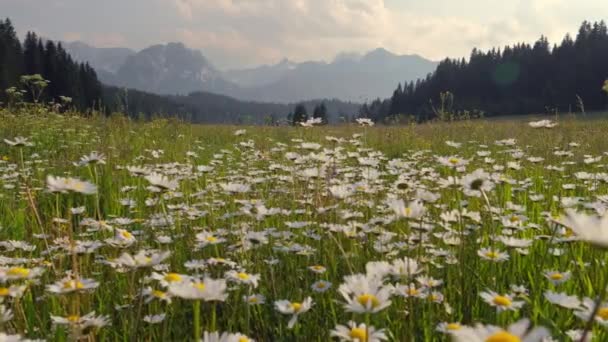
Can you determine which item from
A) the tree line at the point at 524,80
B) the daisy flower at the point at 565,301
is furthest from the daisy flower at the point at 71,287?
the tree line at the point at 524,80

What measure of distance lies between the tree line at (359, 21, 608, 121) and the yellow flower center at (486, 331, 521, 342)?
50276mm

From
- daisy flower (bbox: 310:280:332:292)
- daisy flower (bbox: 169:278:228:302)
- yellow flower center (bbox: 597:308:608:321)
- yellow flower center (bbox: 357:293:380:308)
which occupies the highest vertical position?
daisy flower (bbox: 169:278:228:302)

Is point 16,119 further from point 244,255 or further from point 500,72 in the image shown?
point 500,72

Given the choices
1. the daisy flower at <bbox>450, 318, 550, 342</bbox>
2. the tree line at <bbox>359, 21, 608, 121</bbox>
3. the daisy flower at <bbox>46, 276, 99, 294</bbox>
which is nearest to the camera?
the daisy flower at <bbox>450, 318, 550, 342</bbox>

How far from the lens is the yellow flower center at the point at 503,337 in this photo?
2.42 feet

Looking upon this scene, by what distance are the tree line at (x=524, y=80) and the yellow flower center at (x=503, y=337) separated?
165ft

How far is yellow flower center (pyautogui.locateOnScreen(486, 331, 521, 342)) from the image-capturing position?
0.74 metres

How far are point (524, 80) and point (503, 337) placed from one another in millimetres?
72604

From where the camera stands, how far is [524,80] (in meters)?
65.0

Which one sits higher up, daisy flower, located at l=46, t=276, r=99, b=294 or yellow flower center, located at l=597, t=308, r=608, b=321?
daisy flower, located at l=46, t=276, r=99, b=294

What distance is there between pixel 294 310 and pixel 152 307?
73 centimetres

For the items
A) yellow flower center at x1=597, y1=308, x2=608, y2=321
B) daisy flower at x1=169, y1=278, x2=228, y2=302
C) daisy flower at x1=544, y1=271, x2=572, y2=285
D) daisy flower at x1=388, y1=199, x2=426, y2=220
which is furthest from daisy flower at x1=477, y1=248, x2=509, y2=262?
daisy flower at x1=169, y1=278, x2=228, y2=302

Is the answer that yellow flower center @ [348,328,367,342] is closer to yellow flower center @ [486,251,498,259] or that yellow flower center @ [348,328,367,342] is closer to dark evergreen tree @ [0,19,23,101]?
yellow flower center @ [486,251,498,259]

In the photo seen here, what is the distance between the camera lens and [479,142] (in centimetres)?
714
